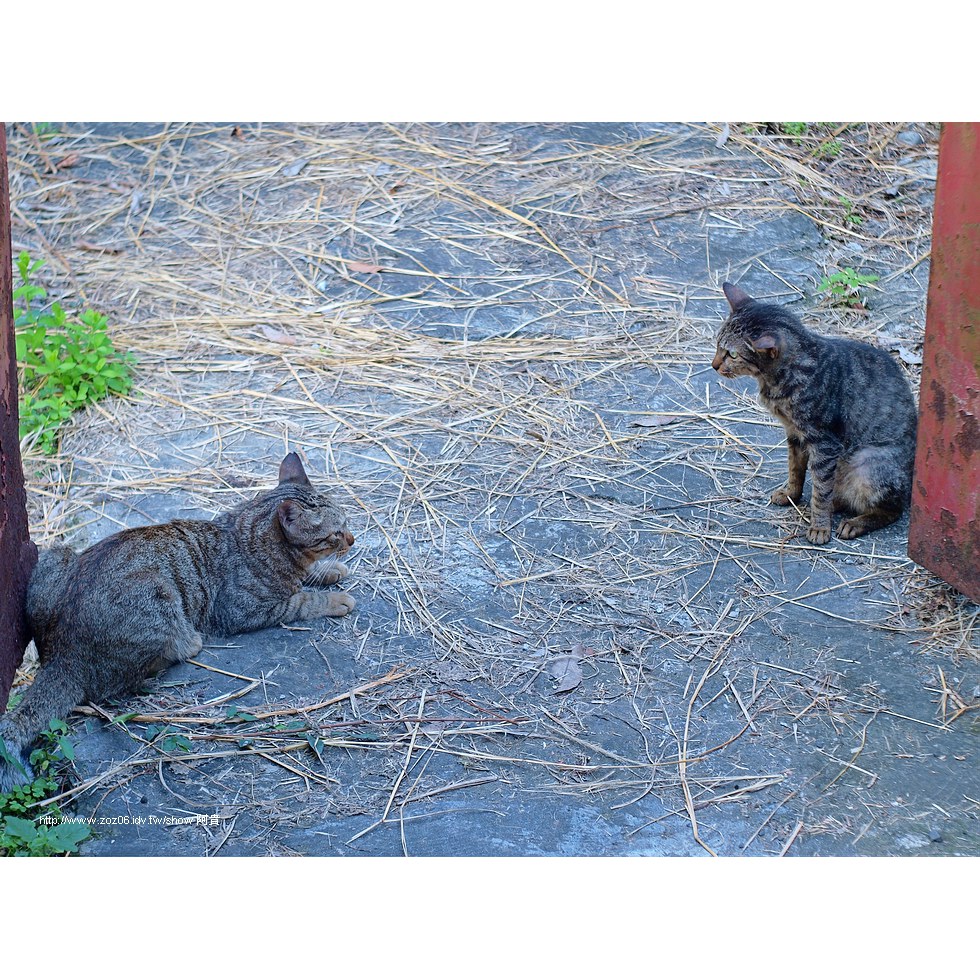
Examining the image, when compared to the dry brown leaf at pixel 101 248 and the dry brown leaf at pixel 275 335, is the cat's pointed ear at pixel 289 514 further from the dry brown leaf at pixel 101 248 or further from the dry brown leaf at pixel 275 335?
the dry brown leaf at pixel 101 248

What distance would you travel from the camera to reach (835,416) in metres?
5.26

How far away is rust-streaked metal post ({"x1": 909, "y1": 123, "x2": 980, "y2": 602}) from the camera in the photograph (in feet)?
13.7

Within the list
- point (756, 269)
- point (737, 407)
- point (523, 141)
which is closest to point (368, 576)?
point (737, 407)

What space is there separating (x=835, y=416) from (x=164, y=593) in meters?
3.11

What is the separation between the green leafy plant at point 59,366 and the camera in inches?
245

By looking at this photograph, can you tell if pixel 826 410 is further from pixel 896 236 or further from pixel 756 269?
pixel 896 236

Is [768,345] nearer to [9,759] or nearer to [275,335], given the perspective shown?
[275,335]

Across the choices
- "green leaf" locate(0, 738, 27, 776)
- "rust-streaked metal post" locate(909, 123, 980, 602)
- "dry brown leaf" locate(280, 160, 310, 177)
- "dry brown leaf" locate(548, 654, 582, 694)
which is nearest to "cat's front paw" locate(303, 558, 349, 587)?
"dry brown leaf" locate(548, 654, 582, 694)

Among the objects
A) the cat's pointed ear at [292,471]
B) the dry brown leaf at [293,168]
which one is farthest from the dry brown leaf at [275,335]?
the cat's pointed ear at [292,471]

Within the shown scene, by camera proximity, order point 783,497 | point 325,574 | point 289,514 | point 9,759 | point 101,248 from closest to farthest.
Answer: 1. point 9,759
2. point 289,514
3. point 325,574
4. point 783,497
5. point 101,248

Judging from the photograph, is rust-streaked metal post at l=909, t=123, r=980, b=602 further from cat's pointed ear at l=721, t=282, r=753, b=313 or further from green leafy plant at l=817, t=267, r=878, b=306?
green leafy plant at l=817, t=267, r=878, b=306

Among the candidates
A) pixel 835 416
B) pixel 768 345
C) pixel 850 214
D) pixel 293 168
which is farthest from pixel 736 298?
pixel 293 168

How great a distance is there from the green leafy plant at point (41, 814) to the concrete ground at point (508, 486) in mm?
91

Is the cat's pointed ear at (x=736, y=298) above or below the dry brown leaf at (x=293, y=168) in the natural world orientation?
below
